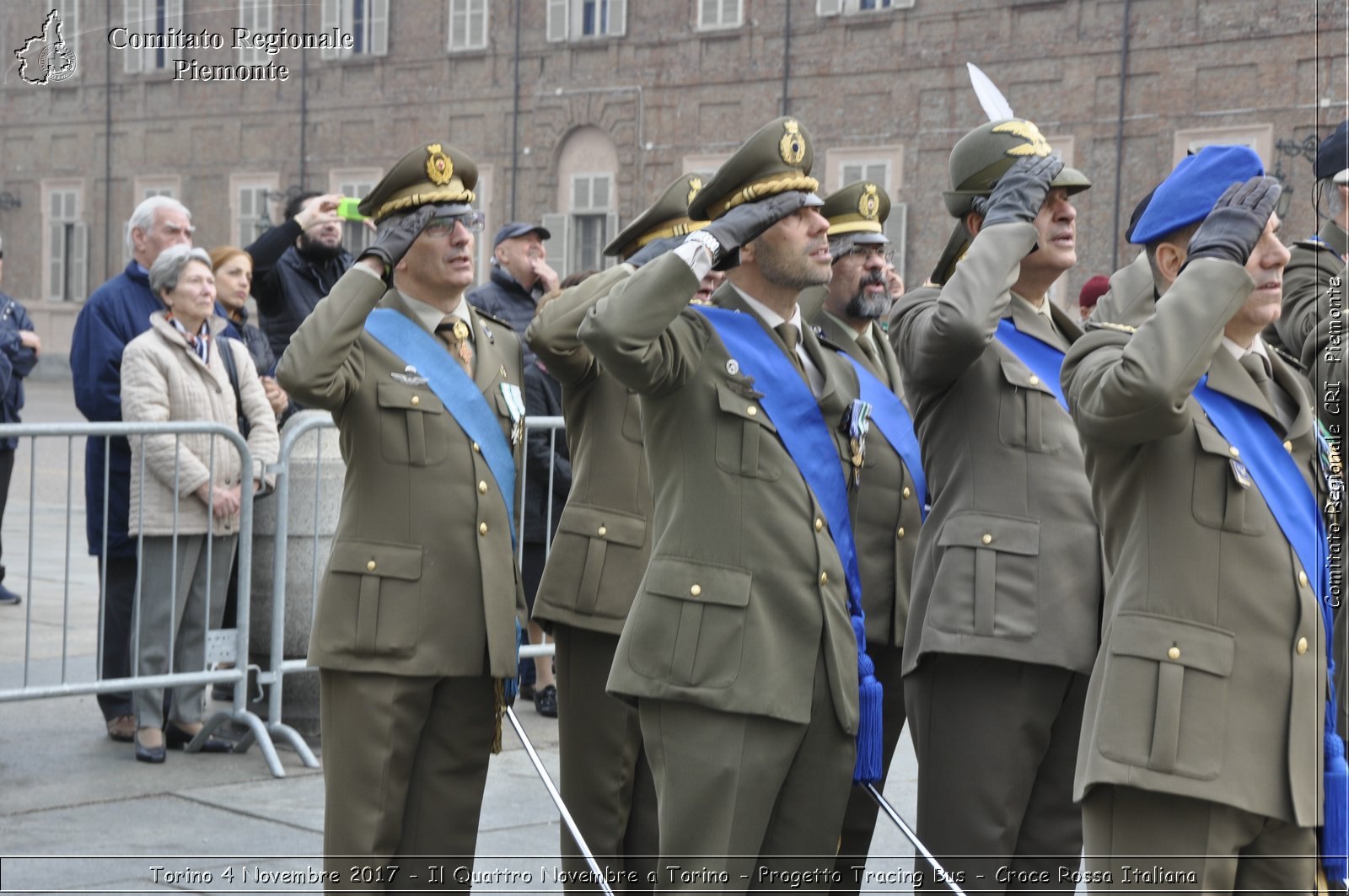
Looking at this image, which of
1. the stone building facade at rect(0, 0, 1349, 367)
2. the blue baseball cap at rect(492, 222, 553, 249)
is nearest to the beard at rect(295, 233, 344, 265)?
the blue baseball cap at rect(492, 222, 553, 249)

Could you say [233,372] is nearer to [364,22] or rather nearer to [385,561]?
[385,561]

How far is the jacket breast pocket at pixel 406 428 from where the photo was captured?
4.68m

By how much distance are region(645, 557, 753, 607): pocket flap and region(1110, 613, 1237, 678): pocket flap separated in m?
0.86

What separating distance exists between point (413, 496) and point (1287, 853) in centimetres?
233

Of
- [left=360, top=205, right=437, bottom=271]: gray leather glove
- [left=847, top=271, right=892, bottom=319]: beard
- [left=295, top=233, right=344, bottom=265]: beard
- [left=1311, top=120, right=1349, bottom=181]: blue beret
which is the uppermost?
[left=1311, top=120, right=1349, bottom=181]: blue beret

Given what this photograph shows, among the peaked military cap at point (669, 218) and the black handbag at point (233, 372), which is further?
the black handbag at point (233, 372)

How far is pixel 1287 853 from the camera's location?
3.55m

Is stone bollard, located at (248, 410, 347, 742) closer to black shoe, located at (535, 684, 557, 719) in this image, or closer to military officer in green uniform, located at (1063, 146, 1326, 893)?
black shoe, located at (535, 684, 557, 719)

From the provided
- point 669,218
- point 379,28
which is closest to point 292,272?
point 669,218

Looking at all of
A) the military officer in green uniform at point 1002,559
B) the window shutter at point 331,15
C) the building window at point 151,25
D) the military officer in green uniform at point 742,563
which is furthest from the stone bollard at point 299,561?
the window shutter at point 331,15

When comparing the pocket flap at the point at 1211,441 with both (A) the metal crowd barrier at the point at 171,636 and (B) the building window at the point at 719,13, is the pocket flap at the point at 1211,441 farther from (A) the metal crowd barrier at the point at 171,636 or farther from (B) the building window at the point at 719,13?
(B) the building window at the point at 719,13

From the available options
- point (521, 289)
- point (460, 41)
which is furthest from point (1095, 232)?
point (521, 289)

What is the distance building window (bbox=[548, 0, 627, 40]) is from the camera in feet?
97.1

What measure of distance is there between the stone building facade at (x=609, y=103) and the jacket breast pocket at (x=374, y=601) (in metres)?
14.4
